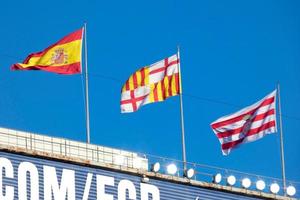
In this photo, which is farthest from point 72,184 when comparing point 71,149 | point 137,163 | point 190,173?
point 190,173

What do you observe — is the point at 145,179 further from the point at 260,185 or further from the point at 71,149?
the point at 260,185

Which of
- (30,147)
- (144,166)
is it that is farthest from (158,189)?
(30,147)

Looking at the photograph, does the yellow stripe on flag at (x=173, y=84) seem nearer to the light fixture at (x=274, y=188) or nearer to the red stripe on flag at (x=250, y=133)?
the red stripe on flag at (x=250, y=133)

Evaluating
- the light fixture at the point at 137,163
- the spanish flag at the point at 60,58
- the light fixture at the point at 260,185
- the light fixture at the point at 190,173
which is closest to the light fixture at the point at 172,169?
the light fixture at the point at 190,173

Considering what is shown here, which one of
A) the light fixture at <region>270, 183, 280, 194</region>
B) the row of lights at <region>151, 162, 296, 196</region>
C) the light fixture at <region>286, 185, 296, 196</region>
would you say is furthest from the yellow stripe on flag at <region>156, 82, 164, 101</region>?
the light fixture at <region>286, 185, 296, 196</region>

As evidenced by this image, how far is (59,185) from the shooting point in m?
101

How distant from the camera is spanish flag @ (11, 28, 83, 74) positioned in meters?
104

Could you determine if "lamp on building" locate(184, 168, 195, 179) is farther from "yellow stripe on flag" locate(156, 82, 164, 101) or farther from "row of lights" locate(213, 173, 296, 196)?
"yellow stripe on flag" locate(156, 82, 164, 101)

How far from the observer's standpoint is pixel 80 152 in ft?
344

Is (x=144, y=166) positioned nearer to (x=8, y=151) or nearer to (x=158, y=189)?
(x=158, y=189)

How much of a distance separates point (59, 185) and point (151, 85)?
11.1 m

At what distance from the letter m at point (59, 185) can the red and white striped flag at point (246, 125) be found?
11736mm

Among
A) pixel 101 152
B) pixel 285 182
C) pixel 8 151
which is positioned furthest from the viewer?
pixel 285 182

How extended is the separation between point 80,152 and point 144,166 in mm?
4659
